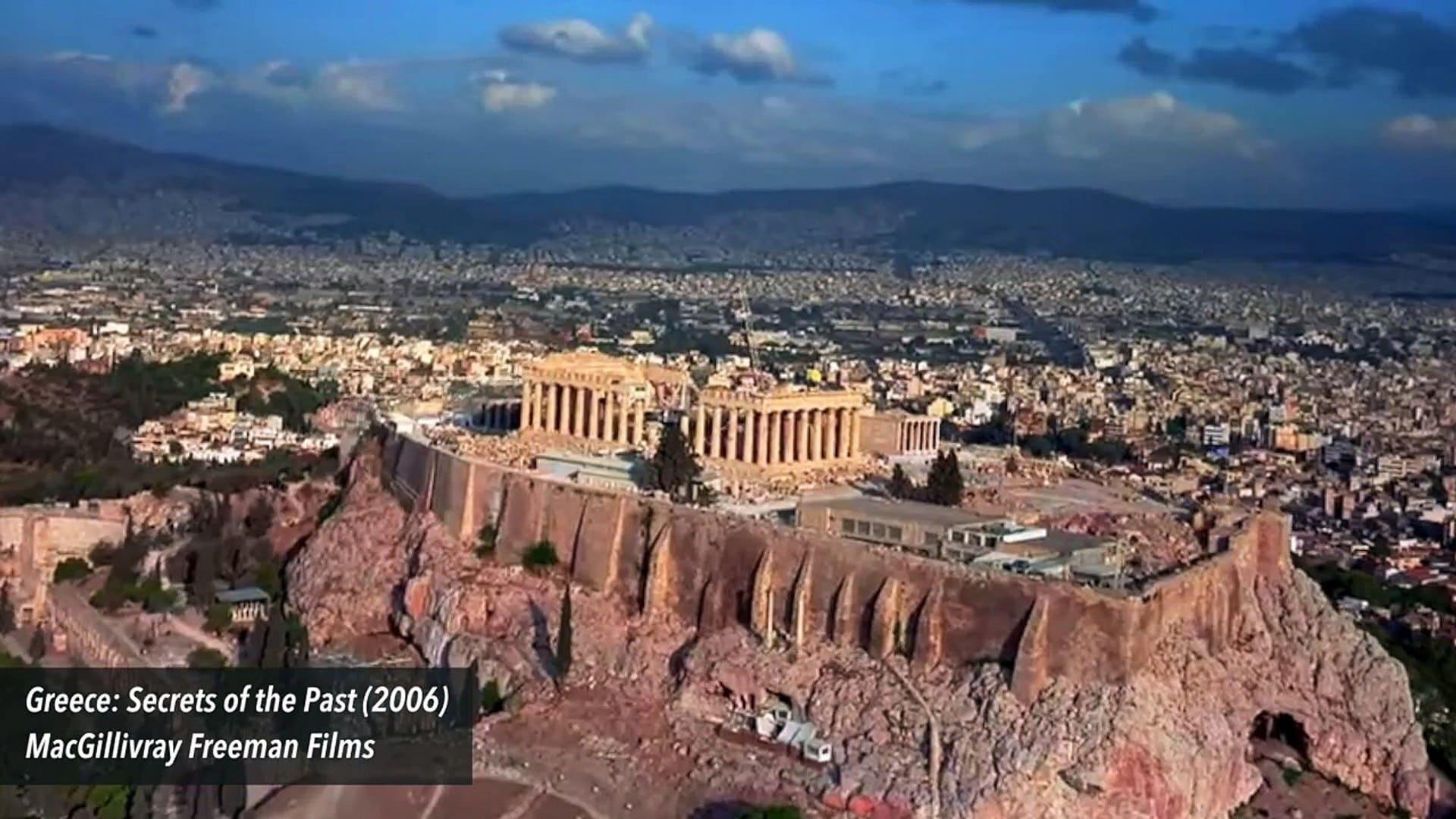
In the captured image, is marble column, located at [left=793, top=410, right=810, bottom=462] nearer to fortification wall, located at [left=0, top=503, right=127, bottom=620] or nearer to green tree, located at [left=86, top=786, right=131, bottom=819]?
green tree, located at [left=86, top=786, right=131, bottom=819]

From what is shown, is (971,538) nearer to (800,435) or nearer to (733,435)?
(733,435)

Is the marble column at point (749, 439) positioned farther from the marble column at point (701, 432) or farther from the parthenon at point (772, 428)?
the marble column at point (701, 432)

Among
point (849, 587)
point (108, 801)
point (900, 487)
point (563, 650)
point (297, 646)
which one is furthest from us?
point (900, 487)

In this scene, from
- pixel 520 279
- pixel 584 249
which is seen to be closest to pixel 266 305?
pixel 520 279

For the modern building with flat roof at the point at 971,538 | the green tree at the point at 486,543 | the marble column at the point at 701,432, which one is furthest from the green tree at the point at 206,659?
the modern building with flat roof at the point at 971,538

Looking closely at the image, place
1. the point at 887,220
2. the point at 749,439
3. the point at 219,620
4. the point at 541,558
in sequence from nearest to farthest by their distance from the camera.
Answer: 1. the point at 541,558
2. the point at 219,620
3. the point at 749,439
4. the point at 887,220

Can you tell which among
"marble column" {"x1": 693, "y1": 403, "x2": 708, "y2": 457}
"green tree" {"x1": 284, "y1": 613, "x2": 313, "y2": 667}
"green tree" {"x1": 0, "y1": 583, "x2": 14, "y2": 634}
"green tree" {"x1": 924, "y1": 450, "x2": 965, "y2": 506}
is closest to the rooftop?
"green tree" {"x1": 924, "y1": 450, "x2": 965, "y2": 506}

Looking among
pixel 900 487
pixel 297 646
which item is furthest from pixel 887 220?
pixel 297 646
